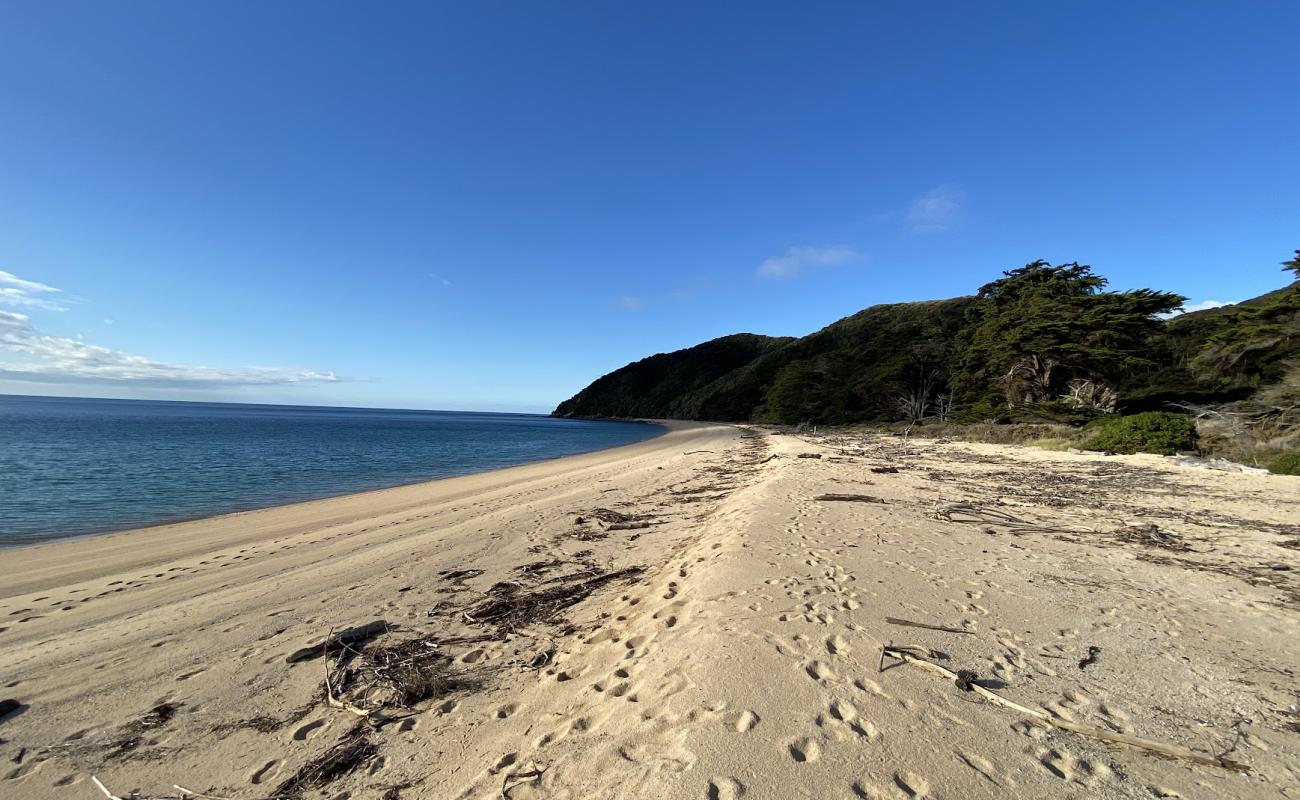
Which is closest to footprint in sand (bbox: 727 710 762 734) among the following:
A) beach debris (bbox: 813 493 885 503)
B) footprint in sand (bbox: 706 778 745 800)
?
footprint in sand (bbox: 706 778 745 800)

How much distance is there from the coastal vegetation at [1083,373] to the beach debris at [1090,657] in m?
16.1

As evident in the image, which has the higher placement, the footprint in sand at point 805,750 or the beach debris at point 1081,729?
the beach debris at point 1081,729

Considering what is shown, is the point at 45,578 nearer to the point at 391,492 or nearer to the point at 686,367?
the point at 391,492

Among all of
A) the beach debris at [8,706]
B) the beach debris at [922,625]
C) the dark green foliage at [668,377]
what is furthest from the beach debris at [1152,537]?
the dark green foliage at [668,377]

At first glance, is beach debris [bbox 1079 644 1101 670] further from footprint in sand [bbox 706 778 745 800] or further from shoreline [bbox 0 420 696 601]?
shoreline [bbox 0 420 696 601]

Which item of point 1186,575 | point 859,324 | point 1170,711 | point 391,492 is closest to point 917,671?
point 1170,711

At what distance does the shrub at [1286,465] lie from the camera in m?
12.8

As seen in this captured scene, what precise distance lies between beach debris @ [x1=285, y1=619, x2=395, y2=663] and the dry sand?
122 millimetres

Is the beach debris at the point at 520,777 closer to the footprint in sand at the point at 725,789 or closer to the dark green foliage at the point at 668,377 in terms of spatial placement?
the footprint in sand at the point at 725,789

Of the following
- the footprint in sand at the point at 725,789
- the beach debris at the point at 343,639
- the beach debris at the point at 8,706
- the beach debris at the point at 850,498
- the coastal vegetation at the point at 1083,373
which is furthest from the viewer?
the coastal vegetation at the point at 1083,373

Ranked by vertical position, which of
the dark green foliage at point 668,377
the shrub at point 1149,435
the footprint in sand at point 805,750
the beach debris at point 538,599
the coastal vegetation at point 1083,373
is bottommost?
the beach debris at point 538,599

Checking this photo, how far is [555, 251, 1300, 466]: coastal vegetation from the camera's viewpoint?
1844 centimetres

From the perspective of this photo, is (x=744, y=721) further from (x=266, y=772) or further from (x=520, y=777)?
(x=266, y=772)

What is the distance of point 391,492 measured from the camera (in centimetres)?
1848
